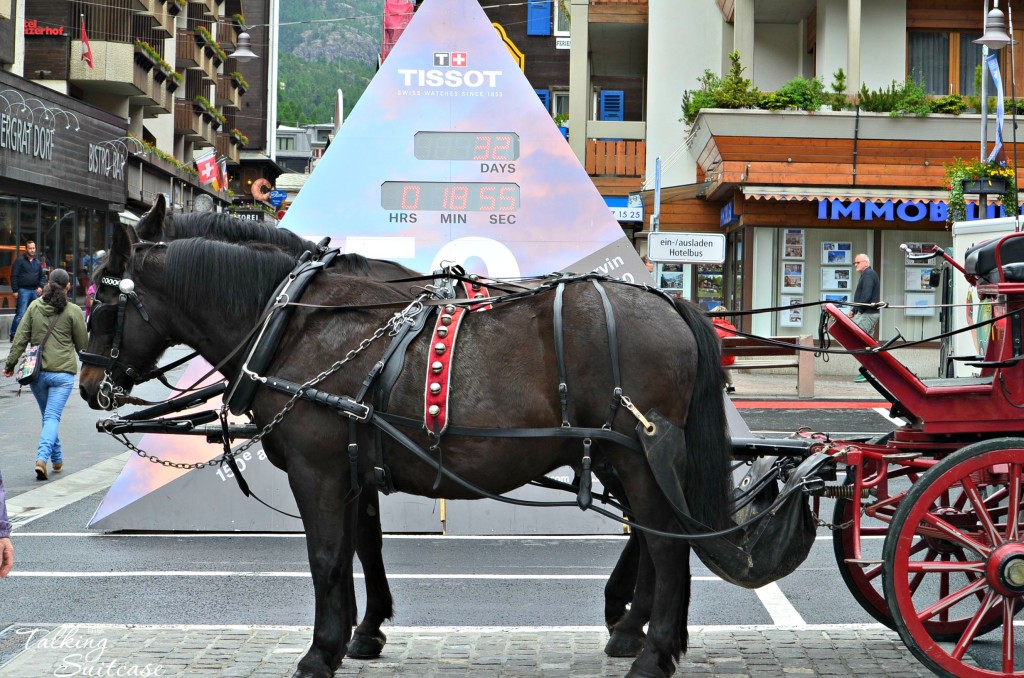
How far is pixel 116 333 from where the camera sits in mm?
5387

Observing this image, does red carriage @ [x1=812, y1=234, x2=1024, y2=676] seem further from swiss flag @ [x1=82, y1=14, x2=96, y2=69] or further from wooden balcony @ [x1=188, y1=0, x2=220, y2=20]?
wooden balcony @ [x1=188, y1=0, x2=220, y2=20]

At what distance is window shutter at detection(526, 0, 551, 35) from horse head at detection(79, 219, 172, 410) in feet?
143

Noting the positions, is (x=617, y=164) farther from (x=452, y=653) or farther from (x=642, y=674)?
(x=642, y=674)

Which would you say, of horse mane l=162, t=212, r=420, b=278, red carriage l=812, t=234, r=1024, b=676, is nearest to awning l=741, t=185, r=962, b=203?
red carriage l=812, t=234, r=1024, b=676

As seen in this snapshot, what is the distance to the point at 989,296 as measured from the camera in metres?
5.52

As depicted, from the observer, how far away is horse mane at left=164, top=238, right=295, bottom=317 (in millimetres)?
5355

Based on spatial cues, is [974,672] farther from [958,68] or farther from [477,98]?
[958,68]

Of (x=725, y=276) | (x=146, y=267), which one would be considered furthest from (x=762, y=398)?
(x=146, y=267)

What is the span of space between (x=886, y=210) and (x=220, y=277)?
730 inches

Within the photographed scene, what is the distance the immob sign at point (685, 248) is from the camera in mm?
19453

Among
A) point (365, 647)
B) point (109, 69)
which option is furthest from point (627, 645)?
point (109, 69)

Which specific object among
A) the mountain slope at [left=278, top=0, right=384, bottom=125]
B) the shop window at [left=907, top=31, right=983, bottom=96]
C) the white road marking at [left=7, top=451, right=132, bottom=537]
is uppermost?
the mountain slope at [left=278, top=0, right=384, bottom=125]

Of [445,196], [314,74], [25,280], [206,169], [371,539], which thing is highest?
[314,74]

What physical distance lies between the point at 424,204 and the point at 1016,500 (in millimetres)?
5091
